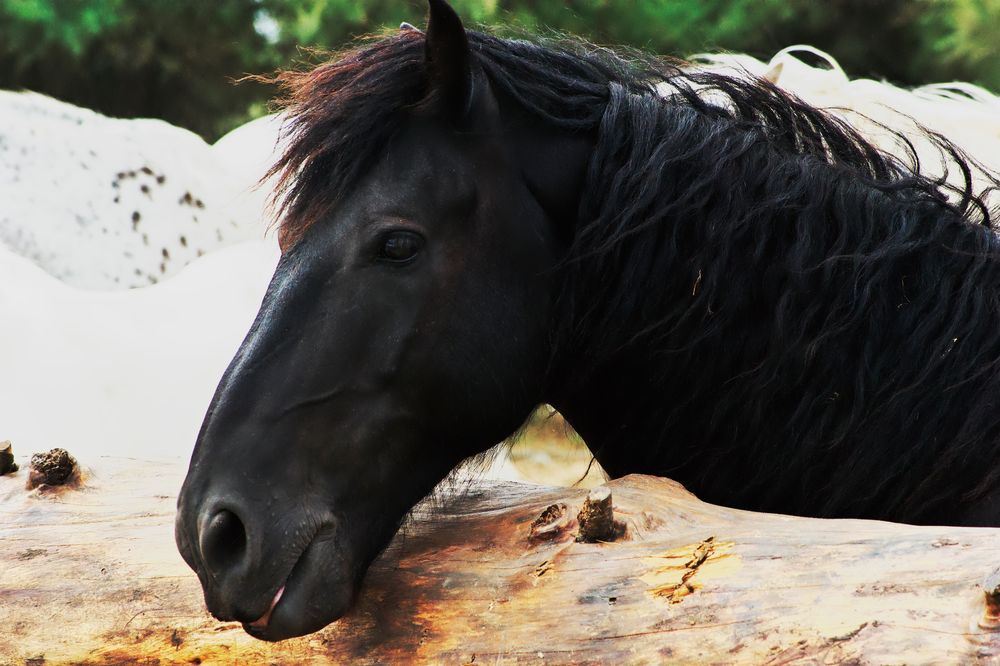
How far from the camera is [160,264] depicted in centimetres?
462

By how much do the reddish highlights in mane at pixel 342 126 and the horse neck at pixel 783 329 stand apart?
0.42 m

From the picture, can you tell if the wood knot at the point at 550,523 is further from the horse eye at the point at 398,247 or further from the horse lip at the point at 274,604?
the horse eye at the point at 398,247

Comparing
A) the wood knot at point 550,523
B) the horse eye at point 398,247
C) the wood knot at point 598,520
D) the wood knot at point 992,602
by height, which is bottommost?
the wood knot at point 550,523

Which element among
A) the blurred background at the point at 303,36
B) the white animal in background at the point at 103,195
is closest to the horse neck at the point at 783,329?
the white animal in background at the point at 103,195

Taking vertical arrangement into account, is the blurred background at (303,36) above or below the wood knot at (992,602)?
above

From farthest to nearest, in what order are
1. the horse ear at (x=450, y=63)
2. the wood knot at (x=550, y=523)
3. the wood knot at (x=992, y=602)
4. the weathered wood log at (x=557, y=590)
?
the horse ear at (x=450, y=63)
the wood knot at (x=550, y=523)
the weathered wood log at (x=557, y=590)
the wood knot at (x=992, y=602)

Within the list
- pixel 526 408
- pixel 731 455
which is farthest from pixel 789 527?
pixel 526 408

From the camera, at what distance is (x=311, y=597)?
69.9 inches

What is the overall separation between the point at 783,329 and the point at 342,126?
2.98 ft

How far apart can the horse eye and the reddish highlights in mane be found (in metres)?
0.13

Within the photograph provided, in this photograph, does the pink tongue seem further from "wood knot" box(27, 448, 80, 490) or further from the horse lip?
"wood knot" box(27, 448, 80, 490)

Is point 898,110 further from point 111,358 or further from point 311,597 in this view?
point 311,597

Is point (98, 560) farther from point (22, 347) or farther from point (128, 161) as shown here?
point (128, 161)

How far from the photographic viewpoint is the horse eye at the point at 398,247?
1.97 meters
